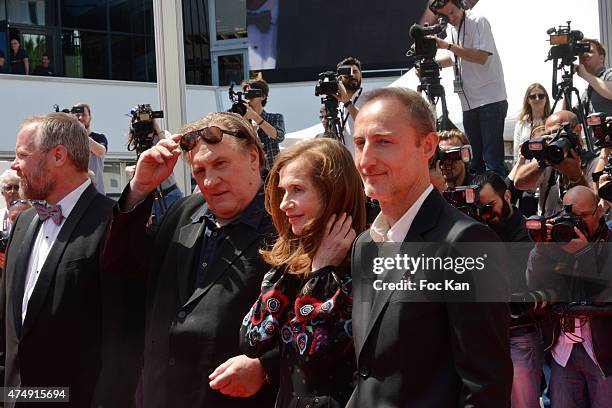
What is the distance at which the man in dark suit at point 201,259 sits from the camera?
2.94 metres

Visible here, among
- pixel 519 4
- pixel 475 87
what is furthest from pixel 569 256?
pixel 519 4

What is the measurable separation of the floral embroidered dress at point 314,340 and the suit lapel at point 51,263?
1052mm

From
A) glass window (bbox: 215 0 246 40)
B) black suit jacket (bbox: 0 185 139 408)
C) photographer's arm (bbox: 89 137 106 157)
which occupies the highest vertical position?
glass window (bbox: 215 0 246 40)

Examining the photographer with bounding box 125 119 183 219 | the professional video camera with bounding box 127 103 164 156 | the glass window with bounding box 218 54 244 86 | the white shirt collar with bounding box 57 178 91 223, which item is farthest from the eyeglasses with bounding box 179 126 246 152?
the glass window with bounding box 218 54 244 86

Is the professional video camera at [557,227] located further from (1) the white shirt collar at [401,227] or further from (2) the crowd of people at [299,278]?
(1) the white shirt collar at [401,227]

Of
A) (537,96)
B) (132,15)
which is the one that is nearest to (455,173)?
(537,96)

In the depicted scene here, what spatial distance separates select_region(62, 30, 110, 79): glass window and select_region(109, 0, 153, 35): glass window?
2.23 ft

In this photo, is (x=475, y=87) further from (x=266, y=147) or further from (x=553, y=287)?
(x=553, y=287)

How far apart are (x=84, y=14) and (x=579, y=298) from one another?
1704 centimetres

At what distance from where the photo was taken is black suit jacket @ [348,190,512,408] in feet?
6.95

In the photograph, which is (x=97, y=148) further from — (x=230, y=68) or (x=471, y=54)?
(x=230, y=68)

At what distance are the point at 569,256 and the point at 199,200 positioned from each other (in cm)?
149

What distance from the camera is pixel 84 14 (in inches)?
751

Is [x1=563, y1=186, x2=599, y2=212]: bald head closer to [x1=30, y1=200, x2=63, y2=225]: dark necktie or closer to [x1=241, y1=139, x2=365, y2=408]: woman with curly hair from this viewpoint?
[x1=241, y1=139, x2=365, y2=408]: woman with curly hair
